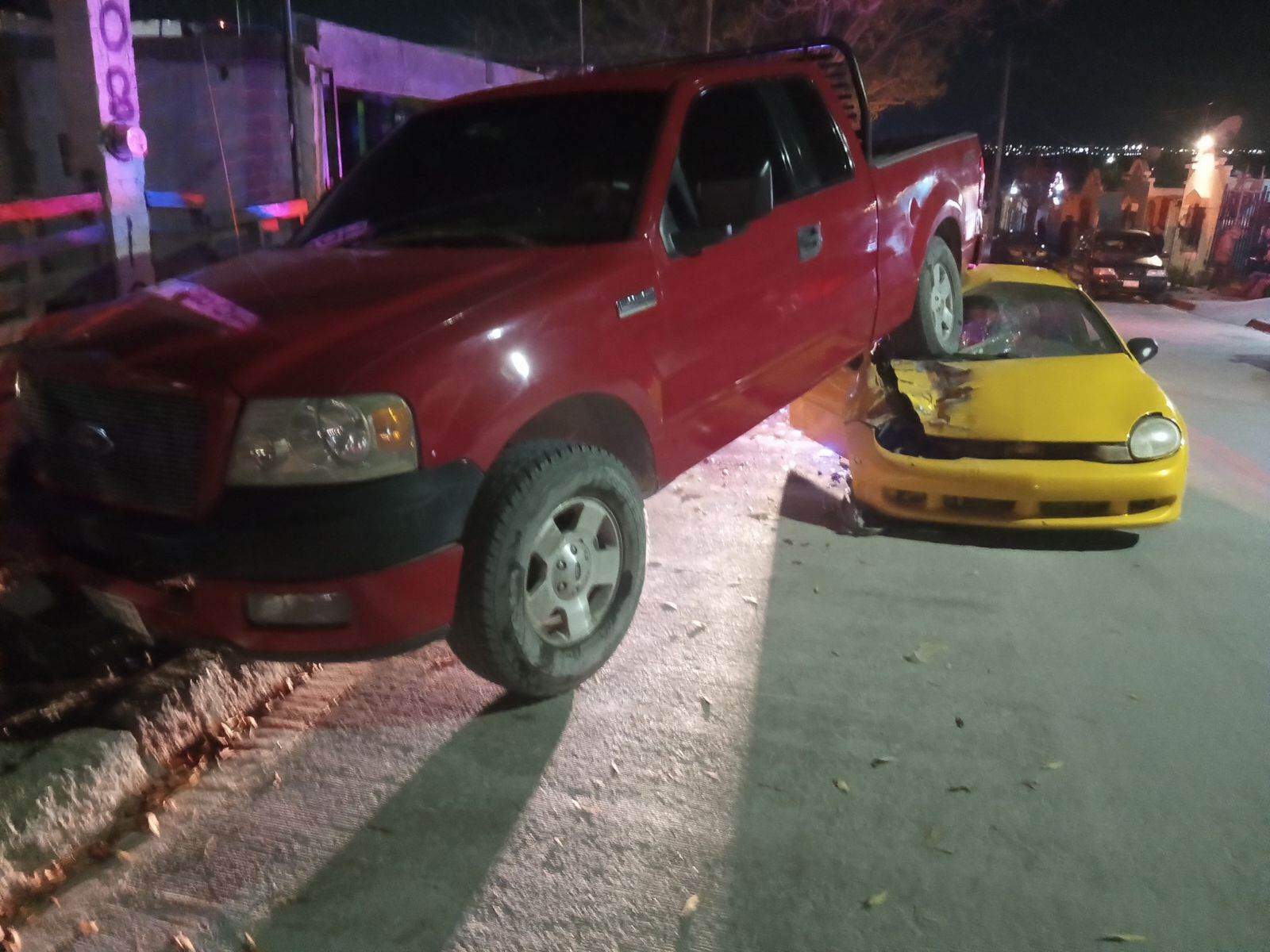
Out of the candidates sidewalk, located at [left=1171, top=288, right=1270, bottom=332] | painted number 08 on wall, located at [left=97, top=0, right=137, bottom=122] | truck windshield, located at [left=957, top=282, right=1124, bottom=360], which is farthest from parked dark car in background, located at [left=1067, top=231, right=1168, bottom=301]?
painted number 08 on wall, located at [left=97, top=0, right=137, bottom=122]

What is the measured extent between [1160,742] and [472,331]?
248cm

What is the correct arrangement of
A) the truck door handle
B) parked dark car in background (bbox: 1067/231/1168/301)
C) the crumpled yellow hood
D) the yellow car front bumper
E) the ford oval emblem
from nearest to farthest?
1. the ford oval emblem
2. the truck door handle
3. the yellow car front bumper
4. the crumpled yellow hood
5. parked dark car in background (bbox: 1067/231/1168/301)

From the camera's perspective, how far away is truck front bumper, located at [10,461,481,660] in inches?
99.6

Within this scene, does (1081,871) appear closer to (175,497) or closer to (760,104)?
(175,497)

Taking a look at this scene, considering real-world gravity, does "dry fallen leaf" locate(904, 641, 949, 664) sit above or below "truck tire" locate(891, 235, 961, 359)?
below

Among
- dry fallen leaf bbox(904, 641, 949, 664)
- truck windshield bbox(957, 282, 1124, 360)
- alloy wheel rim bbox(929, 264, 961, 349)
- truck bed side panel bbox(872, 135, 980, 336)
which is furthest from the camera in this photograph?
alloy wheel rim bbox(929, 264, 961, 349)

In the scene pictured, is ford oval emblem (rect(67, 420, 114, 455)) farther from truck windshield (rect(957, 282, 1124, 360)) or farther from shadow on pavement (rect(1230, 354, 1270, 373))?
shadow on pavement (rect(1230, 354, 1270, 373))

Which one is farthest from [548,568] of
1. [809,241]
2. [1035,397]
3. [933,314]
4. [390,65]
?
[390,65]

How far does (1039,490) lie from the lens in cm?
442

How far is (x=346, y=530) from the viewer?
2.52m

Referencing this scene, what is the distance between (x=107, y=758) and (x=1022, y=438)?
3927 millimetres

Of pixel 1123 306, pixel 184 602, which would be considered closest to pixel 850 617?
pixel 184 602

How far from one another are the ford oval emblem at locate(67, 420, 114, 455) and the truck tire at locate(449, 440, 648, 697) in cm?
104

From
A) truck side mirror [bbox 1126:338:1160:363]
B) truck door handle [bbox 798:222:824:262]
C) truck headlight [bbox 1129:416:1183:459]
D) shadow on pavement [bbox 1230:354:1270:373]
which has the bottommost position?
shadow on pavement [bbox 1230:354:1270:373]
